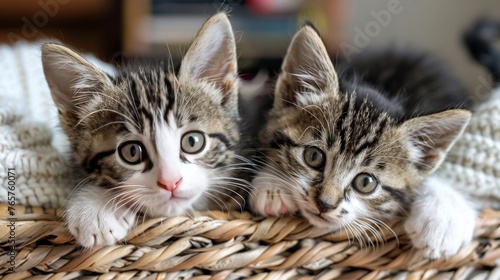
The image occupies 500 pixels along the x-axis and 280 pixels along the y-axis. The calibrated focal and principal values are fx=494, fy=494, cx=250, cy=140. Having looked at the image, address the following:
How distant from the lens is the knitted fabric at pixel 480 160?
47.8 inches

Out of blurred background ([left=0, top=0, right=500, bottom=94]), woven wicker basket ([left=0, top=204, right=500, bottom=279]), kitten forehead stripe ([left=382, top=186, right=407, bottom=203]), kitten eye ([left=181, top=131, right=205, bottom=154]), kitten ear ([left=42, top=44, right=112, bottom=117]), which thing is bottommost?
A: woven wicker basket ([left=0, top=204, right=500, bottom=279])

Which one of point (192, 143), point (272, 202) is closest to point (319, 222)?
point (272, 202)

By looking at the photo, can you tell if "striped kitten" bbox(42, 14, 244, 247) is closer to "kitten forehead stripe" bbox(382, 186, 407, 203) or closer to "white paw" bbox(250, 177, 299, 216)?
"white paw" bbox(250, 177, 299, 216)

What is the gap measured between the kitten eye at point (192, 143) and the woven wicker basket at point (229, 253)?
153mm

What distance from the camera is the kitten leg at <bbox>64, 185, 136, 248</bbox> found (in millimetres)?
984

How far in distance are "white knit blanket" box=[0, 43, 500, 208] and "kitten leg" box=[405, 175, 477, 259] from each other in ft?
0.39

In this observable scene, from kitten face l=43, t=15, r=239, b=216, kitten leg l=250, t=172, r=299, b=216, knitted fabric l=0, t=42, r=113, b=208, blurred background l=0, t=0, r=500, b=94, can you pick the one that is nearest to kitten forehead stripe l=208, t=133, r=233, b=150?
kitten face l=43, t=15, r=239, b=216

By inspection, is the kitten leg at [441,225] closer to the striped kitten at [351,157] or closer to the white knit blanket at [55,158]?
the striped kitten at [351,157]

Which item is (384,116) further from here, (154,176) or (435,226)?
(154,176)

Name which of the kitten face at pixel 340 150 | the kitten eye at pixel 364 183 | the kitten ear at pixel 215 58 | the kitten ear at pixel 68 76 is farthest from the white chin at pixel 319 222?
the kitten ear at pixel 68 76

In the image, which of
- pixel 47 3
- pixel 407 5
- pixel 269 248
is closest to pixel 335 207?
pixel 269 248

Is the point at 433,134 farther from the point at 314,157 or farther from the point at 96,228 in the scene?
the point at 96,228

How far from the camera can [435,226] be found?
107 centimetres

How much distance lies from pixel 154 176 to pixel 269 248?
0.95 feet
